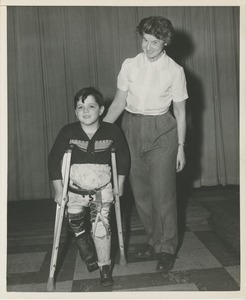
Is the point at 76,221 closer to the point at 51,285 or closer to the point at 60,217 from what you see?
the point at 60,217

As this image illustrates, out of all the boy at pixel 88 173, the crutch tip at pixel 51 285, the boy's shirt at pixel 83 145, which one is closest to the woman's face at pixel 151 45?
the boy at pixel 88 173

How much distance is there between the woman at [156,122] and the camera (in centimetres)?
225

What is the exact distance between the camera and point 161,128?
2305mm

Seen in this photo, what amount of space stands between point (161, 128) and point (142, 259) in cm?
97

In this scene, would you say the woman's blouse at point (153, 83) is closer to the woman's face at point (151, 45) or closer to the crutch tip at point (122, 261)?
the woman's face at point (151, 45)

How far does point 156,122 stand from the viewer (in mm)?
2303

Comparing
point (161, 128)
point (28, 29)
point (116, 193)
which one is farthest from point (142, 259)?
point (28, 29)

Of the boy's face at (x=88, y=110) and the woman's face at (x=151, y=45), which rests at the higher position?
the woman's face at (x=151, y=45)

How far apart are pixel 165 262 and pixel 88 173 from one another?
0.79 meters

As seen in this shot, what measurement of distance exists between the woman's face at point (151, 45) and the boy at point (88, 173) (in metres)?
0.43

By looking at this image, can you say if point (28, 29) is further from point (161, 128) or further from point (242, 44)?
point (242, 44)

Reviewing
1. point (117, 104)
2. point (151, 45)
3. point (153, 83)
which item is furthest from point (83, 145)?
point (151, 45)

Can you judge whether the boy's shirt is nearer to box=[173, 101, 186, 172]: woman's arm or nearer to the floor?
box=[173, 101, 186, 172]: woman's arm

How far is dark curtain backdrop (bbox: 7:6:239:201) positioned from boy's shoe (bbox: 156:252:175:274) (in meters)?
2.72
